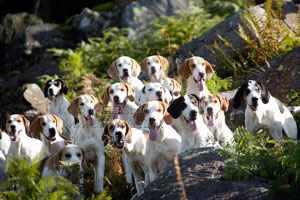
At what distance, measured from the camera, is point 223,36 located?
543 inches

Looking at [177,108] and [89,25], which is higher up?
[89,25]

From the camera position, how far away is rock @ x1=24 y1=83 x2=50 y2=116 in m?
13.3

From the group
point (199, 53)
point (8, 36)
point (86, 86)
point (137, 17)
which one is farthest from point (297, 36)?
point (8, 36)

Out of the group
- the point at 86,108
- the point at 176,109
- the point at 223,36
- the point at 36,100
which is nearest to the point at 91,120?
the point at 86,108

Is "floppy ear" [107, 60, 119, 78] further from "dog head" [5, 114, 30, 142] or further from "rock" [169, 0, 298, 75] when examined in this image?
"dog head" [5, 114, 30, 142]

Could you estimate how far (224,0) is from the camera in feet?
67.7

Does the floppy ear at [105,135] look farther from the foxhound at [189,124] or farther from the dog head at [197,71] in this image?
the dog head at [197,71]

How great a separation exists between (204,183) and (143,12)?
14420 mm

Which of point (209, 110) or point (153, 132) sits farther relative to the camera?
point (209, 110)

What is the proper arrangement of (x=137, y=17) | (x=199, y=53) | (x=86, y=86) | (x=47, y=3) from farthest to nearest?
(x=47, y=3), (x=137, y=17), (x=86, y=86), (x=199, y=53)

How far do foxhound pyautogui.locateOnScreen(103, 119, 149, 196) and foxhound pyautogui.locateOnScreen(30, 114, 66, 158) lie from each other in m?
1.17

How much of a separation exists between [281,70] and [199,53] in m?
3.79

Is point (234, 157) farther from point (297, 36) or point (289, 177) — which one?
point (297, 36)

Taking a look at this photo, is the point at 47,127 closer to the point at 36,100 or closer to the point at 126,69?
the point at 126,69
